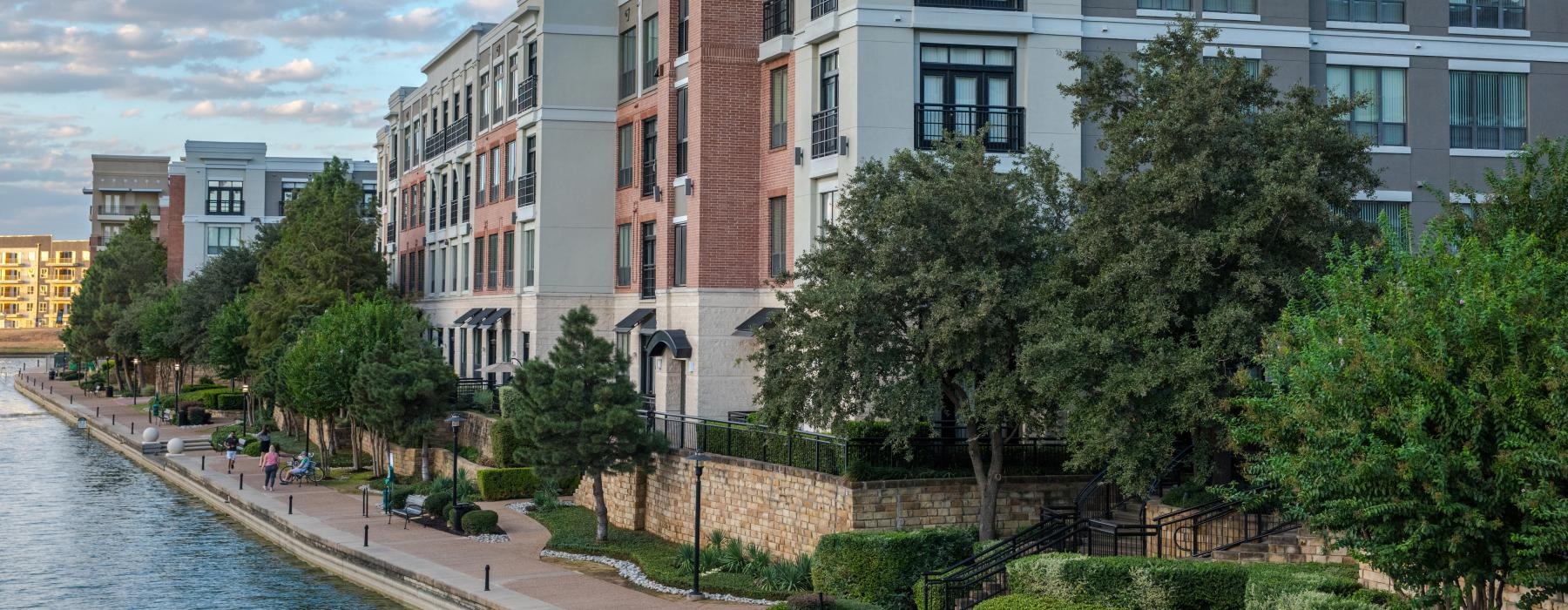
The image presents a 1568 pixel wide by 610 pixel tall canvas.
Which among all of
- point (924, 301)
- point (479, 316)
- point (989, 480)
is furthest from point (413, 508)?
point (924, 301)

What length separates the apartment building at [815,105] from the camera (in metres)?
31.5

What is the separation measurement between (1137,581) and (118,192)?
170 metres

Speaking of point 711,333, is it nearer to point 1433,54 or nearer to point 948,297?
point 948,297

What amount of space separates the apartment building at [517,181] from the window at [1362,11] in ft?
72.9

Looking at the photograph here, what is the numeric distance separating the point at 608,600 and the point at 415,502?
1265 centimetres

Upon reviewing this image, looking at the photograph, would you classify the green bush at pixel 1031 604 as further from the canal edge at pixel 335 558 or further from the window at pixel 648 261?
the window at pixel 648 261

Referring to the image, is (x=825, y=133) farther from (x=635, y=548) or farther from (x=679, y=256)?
(x=635, y=548)

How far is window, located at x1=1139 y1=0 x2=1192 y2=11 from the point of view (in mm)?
32406

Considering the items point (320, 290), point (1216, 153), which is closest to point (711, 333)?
point (1216, 153)

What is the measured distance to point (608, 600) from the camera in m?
27.2

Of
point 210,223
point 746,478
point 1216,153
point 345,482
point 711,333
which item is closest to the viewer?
point 1216,153

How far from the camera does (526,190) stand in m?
48.7

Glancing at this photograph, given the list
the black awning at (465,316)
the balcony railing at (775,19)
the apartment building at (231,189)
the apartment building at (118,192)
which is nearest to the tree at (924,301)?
the balcony railing at (775,19)

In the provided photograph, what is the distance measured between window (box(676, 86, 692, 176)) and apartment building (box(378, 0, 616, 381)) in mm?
7743
